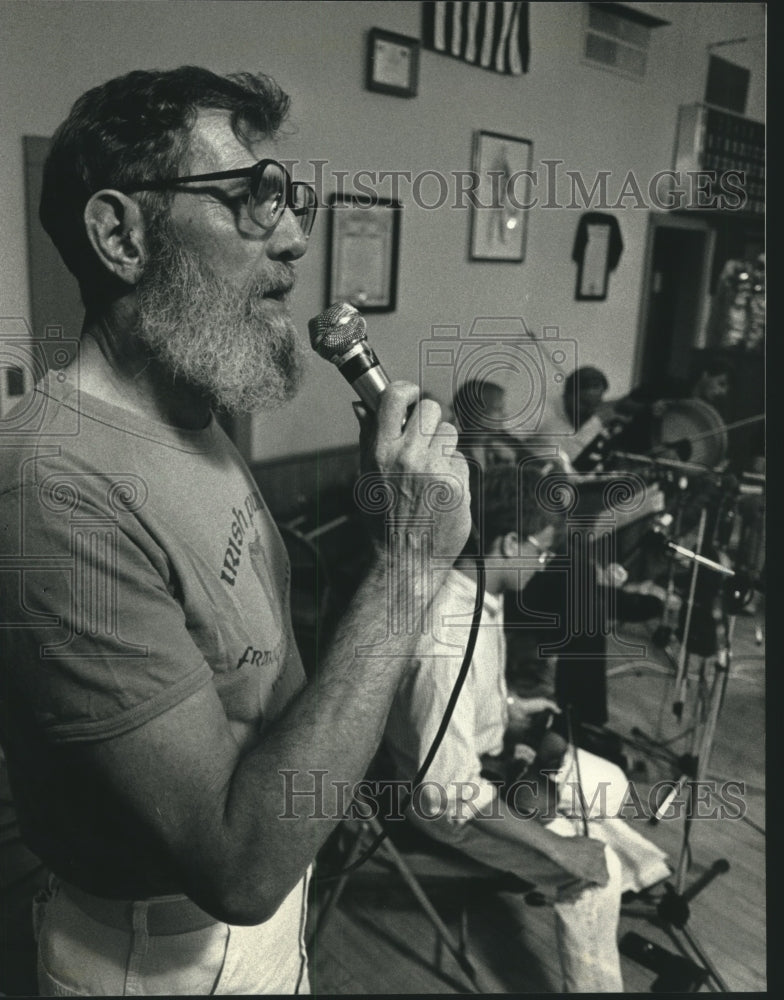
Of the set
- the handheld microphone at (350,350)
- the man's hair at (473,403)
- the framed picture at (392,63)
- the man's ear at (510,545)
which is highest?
the framed picture at (392,63)

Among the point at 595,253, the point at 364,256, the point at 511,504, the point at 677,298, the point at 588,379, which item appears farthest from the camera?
the point at 677,298

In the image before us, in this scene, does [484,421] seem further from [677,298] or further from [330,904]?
[677,298]

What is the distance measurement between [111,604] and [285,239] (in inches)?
17.0

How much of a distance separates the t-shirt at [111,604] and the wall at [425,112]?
56cm

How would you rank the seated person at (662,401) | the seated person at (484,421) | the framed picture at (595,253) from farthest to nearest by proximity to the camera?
the framed picture at (595,253)
the seated person at (662,401)
the seated person at (484,421)

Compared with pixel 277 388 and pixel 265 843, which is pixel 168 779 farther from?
pixel 277 388

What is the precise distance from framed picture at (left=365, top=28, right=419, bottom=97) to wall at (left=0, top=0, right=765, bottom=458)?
4 cm

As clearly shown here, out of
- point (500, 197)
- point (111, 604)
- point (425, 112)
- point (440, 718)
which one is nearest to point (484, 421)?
point (500, 197)

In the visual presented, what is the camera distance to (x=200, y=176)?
80cm

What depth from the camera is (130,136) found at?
0.80 metres

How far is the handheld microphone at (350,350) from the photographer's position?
0.81 meters

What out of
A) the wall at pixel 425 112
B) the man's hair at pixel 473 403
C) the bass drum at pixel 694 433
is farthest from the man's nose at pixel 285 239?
the man's hair at pixel 473 403

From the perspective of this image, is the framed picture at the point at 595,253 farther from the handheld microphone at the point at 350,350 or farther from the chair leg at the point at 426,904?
the handheld microphone at the point at 350,350

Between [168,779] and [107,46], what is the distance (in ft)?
4.52
